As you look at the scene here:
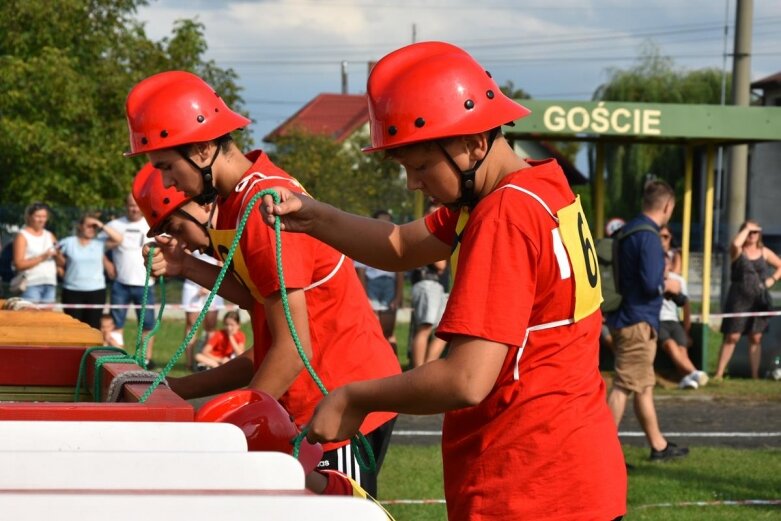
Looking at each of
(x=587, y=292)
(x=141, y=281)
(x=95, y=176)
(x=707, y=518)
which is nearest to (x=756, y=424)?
(x=707, y=518)

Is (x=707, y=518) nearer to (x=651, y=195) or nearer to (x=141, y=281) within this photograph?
(x=651, y=195)

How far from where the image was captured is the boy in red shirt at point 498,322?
2.92 metres

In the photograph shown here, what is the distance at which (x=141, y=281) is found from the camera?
1516cm

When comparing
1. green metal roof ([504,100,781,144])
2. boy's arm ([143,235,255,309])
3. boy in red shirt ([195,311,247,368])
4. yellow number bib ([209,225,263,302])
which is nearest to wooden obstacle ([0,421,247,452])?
yellow number bib ([209,225,263,302])

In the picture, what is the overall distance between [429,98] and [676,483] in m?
6.23

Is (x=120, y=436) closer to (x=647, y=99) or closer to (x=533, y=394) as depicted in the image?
(x=533, y=394)

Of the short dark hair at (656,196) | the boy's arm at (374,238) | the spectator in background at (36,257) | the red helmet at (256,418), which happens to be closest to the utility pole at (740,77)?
the spectator in background at (36,257)

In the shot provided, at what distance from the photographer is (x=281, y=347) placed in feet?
13.4

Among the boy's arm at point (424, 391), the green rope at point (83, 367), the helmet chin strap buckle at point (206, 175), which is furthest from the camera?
the green rope at point (83, 367)

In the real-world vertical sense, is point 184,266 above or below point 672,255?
above

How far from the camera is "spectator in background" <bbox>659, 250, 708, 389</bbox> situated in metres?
14.3

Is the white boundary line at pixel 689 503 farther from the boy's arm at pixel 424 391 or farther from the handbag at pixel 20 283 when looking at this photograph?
the handbag at pixel 20 283

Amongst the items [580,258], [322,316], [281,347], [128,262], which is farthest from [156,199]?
[128,262]

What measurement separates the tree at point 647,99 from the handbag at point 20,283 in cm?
3201
